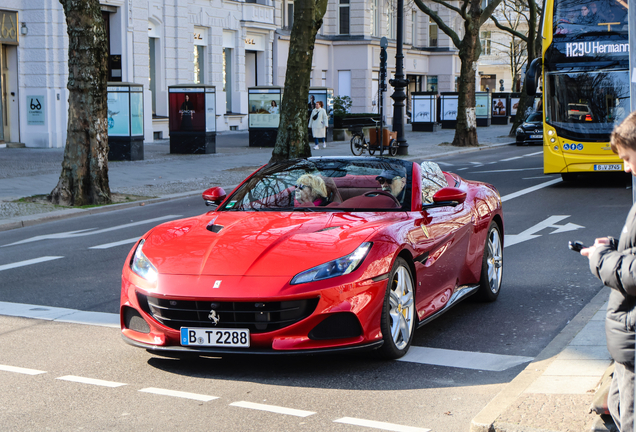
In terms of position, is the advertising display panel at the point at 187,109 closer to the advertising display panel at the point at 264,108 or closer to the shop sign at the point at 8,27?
the advertising display panel at the point at 264,108

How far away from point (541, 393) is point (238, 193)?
10.2 feet

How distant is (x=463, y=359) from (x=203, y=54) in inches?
1462

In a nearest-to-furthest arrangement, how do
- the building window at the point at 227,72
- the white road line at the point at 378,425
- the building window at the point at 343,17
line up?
the white road line at the point at 378,425 → the building window at the point at 227,72 → the building window at the point at 343,17

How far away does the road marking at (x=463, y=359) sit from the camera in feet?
18.6

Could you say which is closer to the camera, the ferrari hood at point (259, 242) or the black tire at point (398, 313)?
the ferrari hood at point (259, 242)

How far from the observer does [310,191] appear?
6805mm

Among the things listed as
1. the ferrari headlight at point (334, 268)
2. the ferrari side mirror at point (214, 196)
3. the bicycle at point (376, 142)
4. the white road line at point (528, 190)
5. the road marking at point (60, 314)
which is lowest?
the road marking at point (60, 314)

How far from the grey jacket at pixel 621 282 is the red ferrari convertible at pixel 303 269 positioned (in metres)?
1.93

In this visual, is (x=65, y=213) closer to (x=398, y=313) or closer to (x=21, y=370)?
(x=21, y=370)

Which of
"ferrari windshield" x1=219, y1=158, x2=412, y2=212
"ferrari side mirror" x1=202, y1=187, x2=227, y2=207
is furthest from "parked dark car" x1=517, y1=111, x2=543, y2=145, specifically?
"ferrari side mirror" x1=202, y1=187, x2=227, y2=207

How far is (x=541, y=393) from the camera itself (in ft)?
15.2

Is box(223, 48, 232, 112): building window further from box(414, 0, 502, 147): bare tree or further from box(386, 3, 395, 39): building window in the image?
box(386, 3, 395, 39): building window

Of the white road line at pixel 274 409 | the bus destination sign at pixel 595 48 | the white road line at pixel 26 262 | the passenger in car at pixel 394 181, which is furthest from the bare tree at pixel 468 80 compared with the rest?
the white road line at pixel 274 409

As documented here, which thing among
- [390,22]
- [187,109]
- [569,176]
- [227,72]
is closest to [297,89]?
[569,176]
